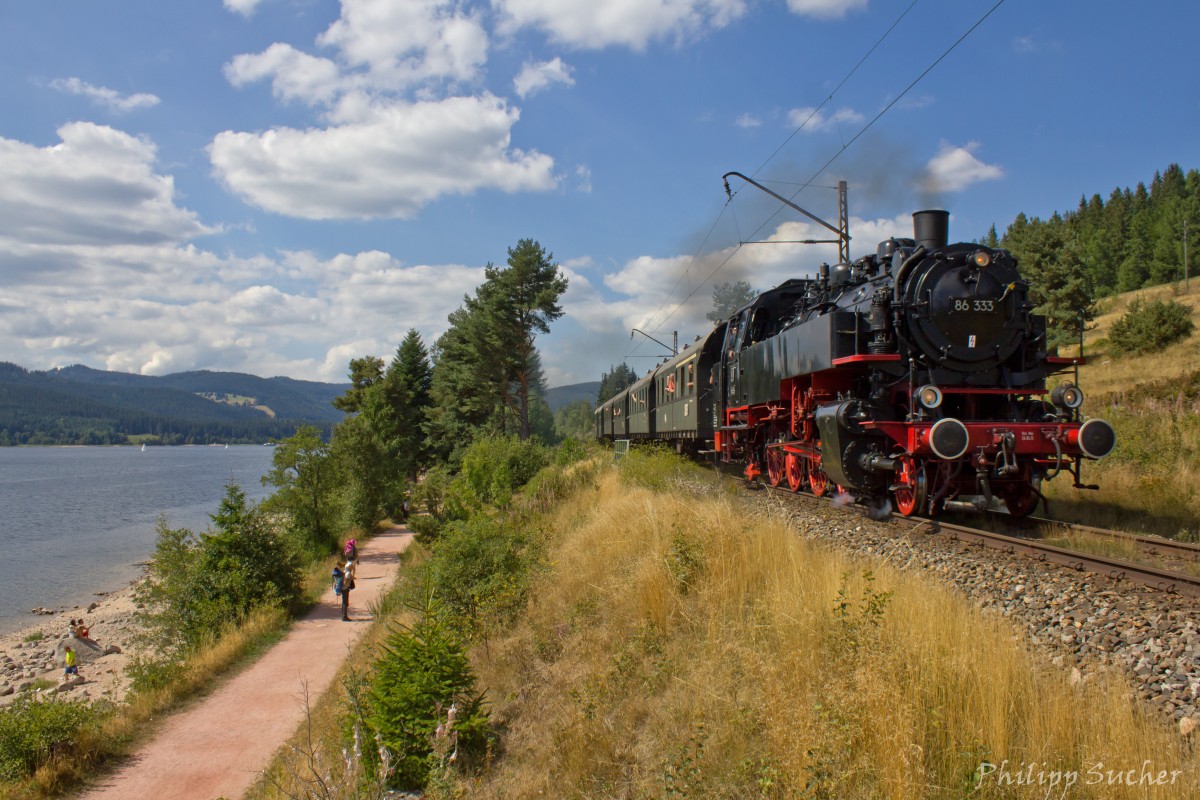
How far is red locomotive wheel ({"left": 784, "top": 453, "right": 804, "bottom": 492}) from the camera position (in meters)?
13.7

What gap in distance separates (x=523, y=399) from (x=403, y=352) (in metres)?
15.7

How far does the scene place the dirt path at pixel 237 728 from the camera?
36.0 ft

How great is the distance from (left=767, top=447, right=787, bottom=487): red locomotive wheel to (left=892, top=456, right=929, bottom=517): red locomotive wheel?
385 cm

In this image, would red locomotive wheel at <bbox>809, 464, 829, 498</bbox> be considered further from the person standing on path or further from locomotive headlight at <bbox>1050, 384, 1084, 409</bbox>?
the person standing on path

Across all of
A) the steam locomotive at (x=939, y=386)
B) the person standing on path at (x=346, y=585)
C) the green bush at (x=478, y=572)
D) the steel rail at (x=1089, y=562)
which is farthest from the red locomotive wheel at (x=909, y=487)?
the person standing on path at (x=346, y=585)

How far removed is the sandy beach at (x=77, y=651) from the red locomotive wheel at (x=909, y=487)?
17530 millimetres

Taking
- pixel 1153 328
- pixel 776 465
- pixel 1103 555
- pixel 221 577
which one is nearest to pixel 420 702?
pixel 1103 555

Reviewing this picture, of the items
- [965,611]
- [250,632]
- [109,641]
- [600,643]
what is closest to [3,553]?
[109,641]

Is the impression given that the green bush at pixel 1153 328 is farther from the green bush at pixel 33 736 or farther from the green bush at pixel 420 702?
the green bush at pixel 33 736

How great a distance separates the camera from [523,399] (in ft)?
135

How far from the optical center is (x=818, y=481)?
1256 cm

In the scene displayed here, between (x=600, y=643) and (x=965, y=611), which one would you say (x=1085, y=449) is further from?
(x=600, y=643)

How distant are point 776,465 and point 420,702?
9637mm

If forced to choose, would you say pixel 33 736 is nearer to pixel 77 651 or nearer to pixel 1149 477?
pixel 77 651
